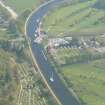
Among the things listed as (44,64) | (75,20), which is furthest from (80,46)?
(75,20)

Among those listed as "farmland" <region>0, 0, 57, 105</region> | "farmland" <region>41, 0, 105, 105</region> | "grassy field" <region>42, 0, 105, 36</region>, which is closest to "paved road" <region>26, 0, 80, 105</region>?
"farmland" <region>41, 0, 105, 105</region>

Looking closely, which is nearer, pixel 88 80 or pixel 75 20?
pixel 88 80

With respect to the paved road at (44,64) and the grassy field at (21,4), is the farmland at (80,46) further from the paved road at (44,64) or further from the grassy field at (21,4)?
the grassy field at (21,4)

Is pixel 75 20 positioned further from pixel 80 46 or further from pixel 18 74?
pixel 18 74

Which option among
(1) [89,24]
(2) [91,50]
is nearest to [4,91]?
(2) [91,50]

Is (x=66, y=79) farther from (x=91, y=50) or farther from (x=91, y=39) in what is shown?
(x=91, y=39)
